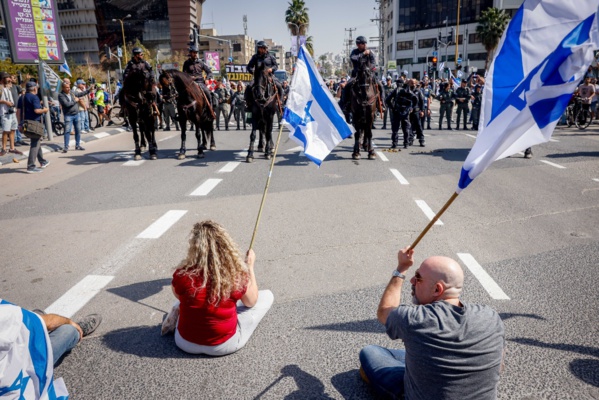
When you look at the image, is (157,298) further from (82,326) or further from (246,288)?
(246,288)

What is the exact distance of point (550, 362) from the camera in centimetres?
354

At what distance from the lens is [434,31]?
8694cm

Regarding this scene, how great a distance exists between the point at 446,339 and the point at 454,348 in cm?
6

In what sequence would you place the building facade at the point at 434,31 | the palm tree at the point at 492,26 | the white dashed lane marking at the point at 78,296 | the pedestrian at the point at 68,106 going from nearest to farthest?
the white dashed lane marking at the point at 78,296 < the pedestrian at the point at 68,106 < the palm tree at the point at 492,26 < the building facade at the point at 434,31

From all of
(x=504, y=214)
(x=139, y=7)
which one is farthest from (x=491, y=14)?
(x=139, y=7)

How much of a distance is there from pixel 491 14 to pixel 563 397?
74.2 metres

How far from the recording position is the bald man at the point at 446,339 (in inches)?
95.1

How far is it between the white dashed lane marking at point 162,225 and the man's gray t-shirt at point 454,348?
478 cm

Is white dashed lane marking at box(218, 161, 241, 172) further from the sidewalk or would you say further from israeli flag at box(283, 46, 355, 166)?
israeli flag at box(283, 46, 355, 166)

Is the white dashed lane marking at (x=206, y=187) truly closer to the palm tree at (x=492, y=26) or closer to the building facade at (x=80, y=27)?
the palm tree at (x=492, y=26)

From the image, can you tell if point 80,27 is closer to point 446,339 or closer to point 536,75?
point 536,75

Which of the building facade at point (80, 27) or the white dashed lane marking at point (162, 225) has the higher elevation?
the building facade at point (80, 27)

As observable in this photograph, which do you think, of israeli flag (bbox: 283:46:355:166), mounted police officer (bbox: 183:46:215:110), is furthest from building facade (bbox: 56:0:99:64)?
israeli flag (bbox: 283:46:355:166)

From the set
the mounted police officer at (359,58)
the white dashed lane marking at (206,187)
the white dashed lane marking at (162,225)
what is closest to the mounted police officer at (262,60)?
the mounted police officer at (359,58)
